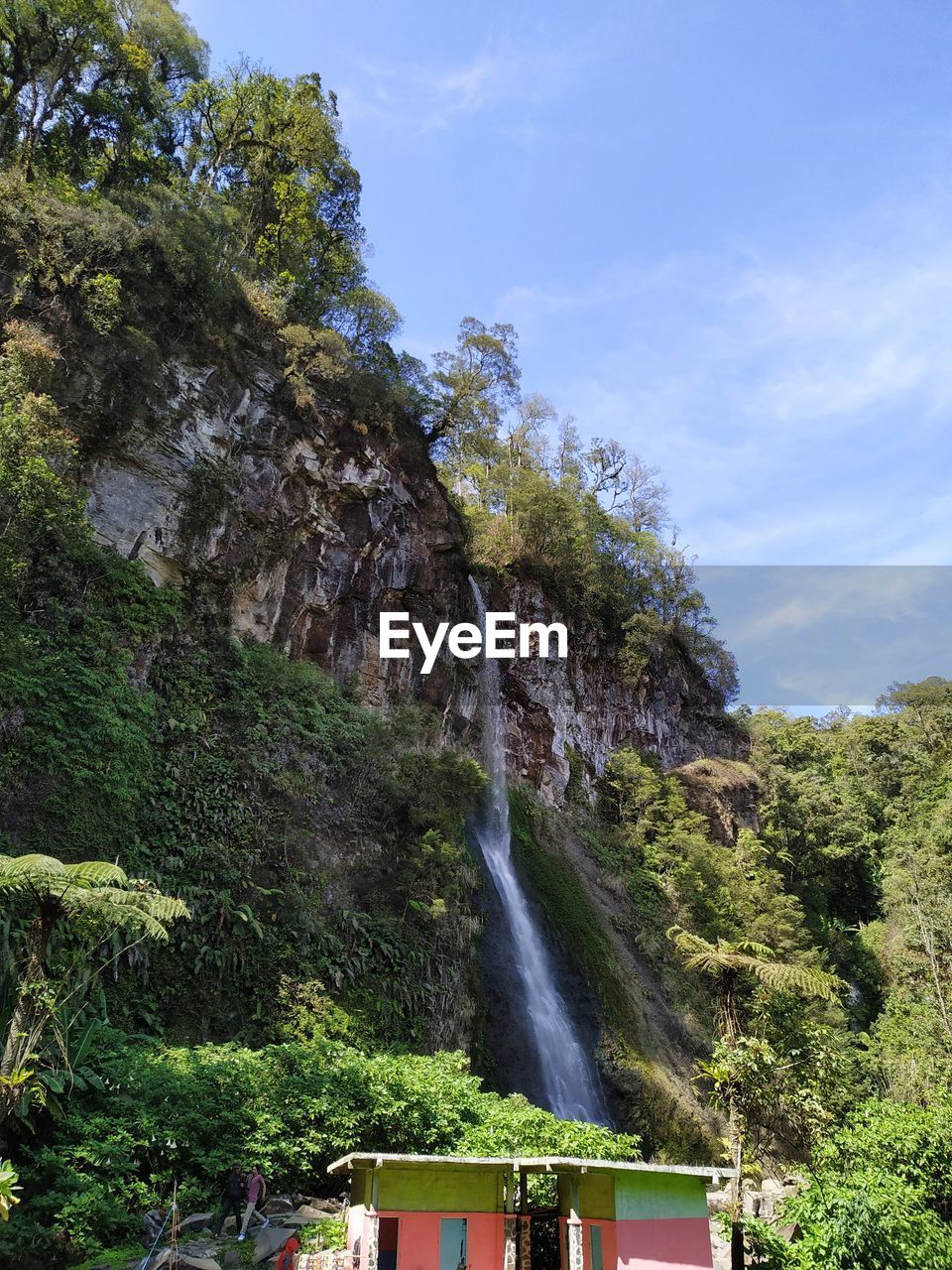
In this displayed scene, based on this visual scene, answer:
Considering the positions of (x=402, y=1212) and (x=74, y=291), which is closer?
(x=402, y=1212)

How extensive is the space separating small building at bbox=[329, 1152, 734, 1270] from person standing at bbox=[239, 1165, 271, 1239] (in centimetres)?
135

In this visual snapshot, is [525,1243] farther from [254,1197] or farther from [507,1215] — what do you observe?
[254,1197]

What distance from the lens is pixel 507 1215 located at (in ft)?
25.1

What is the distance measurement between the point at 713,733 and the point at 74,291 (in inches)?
1129

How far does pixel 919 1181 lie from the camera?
12.2m

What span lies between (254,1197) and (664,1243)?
411 cm

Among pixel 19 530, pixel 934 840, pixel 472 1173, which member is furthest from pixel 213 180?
pixel 934 840

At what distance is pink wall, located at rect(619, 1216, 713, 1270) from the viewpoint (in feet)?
25.0

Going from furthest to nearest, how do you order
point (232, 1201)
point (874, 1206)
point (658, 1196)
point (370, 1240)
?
point (874, 1206) → point (232, 1201) → point (658, 1196) → point (370, 1240)

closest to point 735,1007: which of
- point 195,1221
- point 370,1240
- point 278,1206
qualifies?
point 370,1240

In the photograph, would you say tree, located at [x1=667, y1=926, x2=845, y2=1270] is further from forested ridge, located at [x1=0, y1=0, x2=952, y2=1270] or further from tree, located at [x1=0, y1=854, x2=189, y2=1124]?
tree, located at [x1=0, y1=854, x2=189, y2=1124]

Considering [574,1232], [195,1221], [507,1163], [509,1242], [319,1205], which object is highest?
[507,1163]

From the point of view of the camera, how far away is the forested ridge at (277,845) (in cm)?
959

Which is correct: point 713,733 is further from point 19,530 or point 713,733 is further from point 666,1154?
point 19,530
